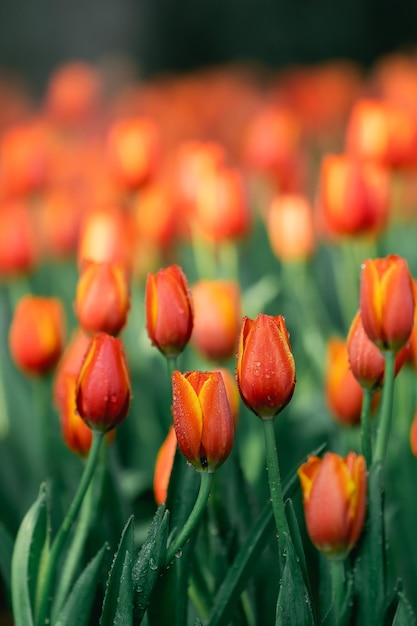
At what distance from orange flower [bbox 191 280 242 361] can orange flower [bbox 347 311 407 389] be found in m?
0.47

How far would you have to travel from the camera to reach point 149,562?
0.94 m

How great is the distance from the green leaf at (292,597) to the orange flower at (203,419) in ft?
0.36

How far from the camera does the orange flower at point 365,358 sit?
103 cm

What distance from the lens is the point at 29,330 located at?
1416 mm

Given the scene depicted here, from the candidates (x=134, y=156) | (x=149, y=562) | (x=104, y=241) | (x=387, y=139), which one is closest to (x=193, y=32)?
(x=134, y=156)

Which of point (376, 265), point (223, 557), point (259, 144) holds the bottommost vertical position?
point (223, 557)

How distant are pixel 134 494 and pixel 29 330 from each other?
34cm

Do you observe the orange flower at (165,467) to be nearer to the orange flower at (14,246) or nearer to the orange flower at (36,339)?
the orange flower at (36,339)

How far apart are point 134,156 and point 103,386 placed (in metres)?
1.21

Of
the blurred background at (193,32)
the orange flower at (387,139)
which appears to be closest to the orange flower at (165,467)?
the orange flower at (387,139)

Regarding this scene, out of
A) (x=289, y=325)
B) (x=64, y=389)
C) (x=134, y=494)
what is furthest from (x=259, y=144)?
(x=64, y=389)

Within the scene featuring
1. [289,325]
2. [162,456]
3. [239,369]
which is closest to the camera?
[239,369]

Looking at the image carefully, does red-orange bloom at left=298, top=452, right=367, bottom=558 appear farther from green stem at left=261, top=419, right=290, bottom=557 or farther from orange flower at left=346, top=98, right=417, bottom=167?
orange flower at left=346, top=98, right=417, bottom=167

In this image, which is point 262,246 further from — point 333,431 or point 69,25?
point 69,25
